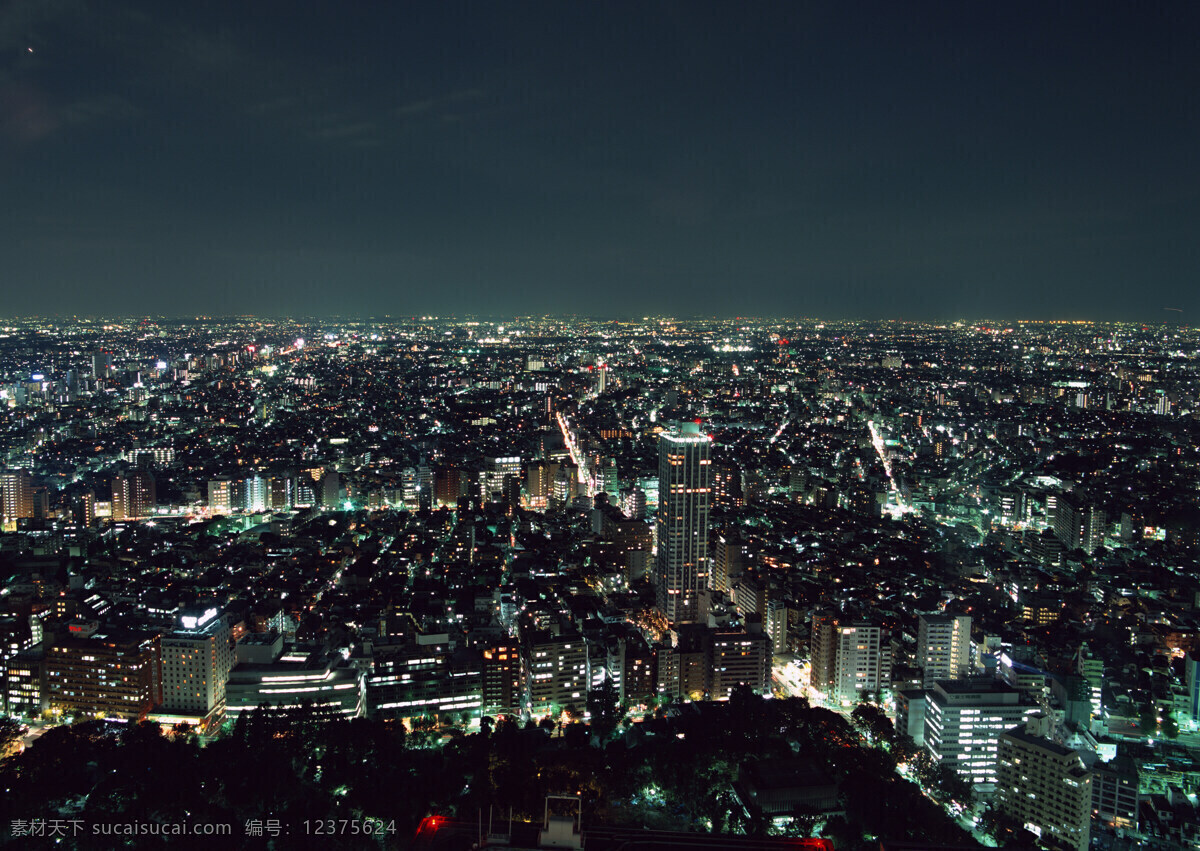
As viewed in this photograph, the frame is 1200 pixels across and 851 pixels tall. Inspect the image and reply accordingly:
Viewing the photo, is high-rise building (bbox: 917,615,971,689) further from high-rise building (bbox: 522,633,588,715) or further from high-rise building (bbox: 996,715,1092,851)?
high-rise building (bbox: 522,633,588,715)

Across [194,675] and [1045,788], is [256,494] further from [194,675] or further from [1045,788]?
[1045,788]

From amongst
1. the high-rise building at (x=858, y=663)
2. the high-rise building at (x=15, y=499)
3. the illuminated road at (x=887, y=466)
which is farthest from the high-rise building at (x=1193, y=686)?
the high-rise building at (x=15, y=499)

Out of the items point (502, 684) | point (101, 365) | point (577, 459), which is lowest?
point (502, 684)

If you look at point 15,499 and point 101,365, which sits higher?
point 101,365

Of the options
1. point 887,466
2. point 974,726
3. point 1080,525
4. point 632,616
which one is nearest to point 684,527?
point 632,616

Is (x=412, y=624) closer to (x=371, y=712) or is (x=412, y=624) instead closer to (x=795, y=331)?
(x=371, y=712)

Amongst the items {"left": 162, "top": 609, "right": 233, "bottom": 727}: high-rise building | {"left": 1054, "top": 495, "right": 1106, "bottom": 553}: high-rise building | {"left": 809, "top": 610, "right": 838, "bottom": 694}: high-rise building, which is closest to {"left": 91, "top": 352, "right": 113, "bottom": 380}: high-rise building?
{"left": 162, "top": 609, "right": 233, "bottom": 727}: high-rise building
